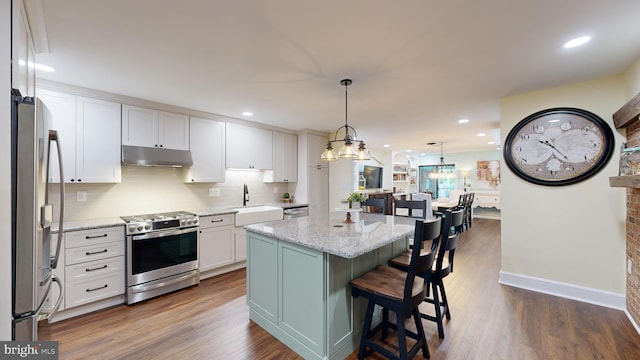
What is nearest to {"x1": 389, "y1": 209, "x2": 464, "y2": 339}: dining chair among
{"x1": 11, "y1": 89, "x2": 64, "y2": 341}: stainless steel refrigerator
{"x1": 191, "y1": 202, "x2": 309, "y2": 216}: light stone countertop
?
{"x1": 11, "y1": 89, "x2": 64, "y2": 341}: stainless steel refrigerator

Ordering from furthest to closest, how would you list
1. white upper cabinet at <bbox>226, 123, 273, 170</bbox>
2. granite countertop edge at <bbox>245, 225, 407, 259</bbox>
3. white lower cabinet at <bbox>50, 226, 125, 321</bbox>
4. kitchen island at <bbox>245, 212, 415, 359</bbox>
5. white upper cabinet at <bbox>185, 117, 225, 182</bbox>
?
white upper cabinet at <bbox>226, 123, 273, 170</bbox> → white upper cabinet at <bbox>185, 117, 225, 182</bbox> → white lower cabinet at <bbox>50, 226, 125, 321</bbox> → kitchen island at <bbox>245, 212, 415, 359</bbox> → granite countertop edge at <bbox>245, 225, 407, 259</bbox>

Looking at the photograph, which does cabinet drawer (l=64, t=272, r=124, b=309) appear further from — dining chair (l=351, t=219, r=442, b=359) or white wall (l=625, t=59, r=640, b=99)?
white wall (l=625, t=59, r=640, b=99)

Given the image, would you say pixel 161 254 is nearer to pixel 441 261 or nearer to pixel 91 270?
pixel 91 270

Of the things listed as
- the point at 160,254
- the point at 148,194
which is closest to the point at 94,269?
the point at 160,254

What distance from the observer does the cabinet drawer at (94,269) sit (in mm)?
2584

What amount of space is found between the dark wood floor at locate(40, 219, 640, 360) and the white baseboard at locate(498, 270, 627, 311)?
107mm

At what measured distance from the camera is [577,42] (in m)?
2.00

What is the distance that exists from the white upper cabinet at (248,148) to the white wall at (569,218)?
3.69 m

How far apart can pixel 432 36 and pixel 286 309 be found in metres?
2.44

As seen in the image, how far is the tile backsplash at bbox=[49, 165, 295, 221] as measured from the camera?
309 cm

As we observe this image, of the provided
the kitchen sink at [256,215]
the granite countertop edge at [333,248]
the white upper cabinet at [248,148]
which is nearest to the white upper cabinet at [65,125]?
the white upper cabinet at [248,148]

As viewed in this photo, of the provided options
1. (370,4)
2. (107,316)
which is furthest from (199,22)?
(107,316)

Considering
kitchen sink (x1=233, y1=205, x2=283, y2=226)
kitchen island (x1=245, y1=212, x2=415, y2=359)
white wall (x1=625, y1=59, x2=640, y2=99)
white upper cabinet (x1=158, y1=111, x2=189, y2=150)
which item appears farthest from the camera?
kitchen sink (x1=233, y1=205, x2=283, y2=226)

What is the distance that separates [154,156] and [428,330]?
12.1 feet
